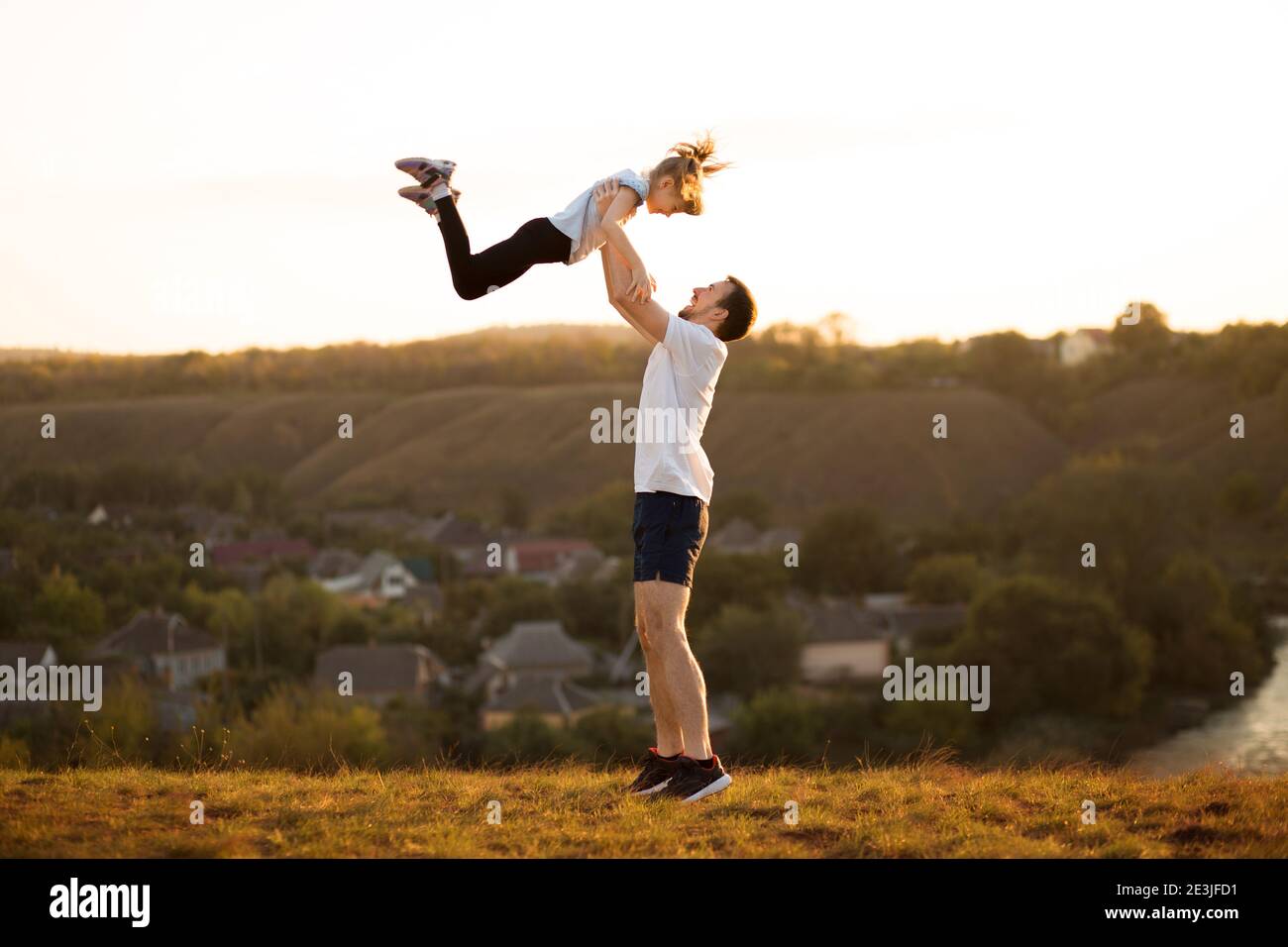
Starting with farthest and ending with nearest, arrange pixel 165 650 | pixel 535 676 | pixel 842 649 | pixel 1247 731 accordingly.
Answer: pixel 842 649 → pixel 535 676 → pixel 165 650 → pixel 1247 731

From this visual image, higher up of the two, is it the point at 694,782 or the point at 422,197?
the point at 422,197

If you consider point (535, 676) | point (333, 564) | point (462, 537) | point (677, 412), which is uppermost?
point (677, 412)

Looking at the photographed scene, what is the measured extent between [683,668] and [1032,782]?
7.29 feet

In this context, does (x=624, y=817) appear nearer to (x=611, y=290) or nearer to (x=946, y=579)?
(x=611, y=290)

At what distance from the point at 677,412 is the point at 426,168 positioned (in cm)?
214

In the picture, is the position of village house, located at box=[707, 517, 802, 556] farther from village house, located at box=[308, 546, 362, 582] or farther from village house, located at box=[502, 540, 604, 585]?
village house, located at box=[308, 546, 362, 582]

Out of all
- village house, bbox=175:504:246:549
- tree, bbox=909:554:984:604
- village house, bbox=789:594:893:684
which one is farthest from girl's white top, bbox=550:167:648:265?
village house, bbox=175:504:246:549

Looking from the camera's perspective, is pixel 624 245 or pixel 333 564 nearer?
pixel 624 245

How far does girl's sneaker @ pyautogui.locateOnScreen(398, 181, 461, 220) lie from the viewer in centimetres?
693

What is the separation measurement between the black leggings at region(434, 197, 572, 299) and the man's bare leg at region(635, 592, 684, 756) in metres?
1.84

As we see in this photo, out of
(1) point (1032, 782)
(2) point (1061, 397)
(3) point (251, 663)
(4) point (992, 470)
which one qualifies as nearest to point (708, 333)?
(1) point (1032, 782)

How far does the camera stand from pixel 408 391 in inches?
4897

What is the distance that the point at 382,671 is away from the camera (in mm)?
48125

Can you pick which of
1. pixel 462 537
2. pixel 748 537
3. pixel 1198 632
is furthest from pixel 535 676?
pixel 462 537
